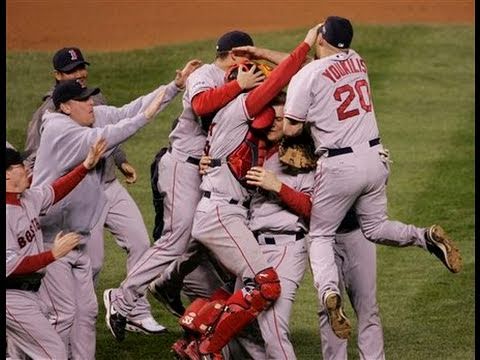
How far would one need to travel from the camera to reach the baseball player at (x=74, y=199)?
26.8 ft

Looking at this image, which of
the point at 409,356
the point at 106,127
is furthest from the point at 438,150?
the point at 106,127

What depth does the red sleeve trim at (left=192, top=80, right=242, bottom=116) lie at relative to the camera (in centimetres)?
813

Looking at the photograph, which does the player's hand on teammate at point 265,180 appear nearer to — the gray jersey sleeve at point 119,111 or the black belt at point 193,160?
the black belt at point 193,160

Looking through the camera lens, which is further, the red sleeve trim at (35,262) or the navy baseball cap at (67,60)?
the navy baseball cap at (67,60)

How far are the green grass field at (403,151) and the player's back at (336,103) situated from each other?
1.60 metres

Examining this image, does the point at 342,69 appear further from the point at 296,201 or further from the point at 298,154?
the point at 296,201

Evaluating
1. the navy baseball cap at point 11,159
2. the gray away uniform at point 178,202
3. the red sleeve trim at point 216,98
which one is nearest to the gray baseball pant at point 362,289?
the gray away uniform at point 178,202

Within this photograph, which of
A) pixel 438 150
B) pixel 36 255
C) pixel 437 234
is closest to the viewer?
pixel 36 255

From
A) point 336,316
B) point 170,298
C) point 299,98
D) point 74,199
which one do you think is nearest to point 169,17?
point 170,298

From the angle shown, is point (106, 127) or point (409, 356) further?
point (409, 356)

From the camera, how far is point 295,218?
8.20 m

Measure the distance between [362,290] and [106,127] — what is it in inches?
71.9

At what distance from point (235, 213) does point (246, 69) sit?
85 centimetres

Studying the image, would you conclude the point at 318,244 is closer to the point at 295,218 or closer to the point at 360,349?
the point at 295,218
